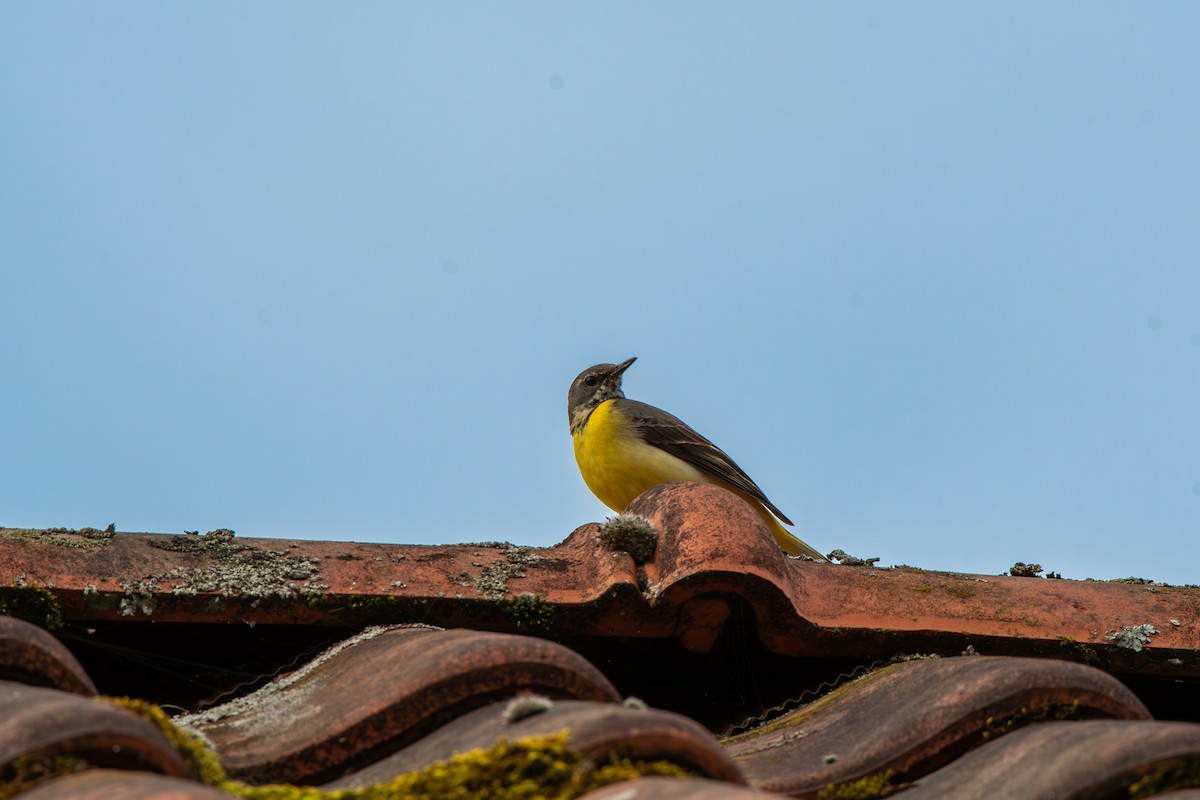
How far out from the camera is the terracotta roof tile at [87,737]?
1824mm

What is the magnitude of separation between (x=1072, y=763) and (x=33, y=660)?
174 centimetres

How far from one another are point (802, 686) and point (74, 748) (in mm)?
2189

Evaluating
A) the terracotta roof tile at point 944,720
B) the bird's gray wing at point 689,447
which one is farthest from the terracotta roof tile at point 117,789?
the bird's gray wing at point 689,447

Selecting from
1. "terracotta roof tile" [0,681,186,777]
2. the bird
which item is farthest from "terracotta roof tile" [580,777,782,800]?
the bird

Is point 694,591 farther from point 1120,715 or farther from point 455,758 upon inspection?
point 455,758

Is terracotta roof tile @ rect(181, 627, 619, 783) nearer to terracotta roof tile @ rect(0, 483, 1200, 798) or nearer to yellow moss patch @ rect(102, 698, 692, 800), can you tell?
terracotta roof tile @ rect(0, 483, 1200, 798)

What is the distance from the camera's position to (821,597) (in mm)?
3609

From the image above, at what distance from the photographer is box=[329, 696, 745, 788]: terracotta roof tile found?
192cm

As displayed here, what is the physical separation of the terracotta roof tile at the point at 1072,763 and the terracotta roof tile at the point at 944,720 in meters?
0.08

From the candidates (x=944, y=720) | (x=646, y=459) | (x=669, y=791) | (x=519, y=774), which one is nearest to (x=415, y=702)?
(x=519, y=774)

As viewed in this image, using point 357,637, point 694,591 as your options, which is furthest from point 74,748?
point 694,591

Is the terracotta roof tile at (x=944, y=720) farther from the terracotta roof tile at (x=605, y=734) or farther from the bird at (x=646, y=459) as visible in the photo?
the bird at (x=646, y=459)

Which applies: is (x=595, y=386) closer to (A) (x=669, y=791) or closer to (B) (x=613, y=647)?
(B) (x=613, y=647)

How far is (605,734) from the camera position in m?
1.92
